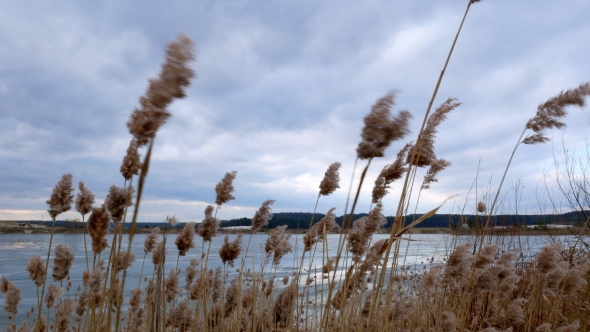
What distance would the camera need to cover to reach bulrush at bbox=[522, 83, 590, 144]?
2.07 meters

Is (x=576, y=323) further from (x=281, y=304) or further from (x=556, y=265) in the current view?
(x=281, y=304)

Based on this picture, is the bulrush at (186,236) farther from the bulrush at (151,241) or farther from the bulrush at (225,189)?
the bulrush at (151,241)

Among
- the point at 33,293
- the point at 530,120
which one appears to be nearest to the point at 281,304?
the point at 530,120

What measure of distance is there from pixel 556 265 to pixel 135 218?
7.02 ft

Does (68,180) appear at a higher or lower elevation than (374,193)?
lower

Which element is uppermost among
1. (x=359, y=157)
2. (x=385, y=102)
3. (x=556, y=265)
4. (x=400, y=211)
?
(x=385, y=102)

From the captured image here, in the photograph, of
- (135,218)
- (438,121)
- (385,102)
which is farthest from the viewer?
(438,121)

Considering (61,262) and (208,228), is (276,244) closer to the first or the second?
(208,228)

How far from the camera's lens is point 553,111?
2236 mm

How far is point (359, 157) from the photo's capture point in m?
1.55

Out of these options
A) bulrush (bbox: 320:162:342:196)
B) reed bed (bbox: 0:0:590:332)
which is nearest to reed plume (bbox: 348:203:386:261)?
reed bed (bbox: 0:0:590:332)

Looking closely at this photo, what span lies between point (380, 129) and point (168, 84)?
2.56 ft

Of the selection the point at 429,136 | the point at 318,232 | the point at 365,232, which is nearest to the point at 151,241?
the point at 318,232

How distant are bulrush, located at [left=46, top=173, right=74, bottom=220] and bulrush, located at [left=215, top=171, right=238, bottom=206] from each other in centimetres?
104
